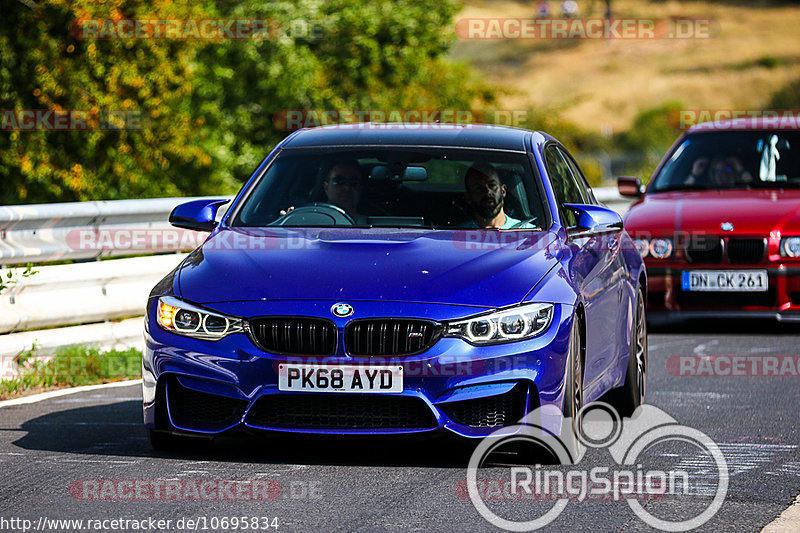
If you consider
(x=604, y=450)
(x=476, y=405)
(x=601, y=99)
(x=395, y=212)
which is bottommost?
(x=601, y=99)

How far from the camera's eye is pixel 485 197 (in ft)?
25.2

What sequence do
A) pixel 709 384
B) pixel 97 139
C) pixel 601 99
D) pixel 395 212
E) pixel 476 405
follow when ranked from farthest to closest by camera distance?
1. pixel 601 99
2. pixel 97 139
3. pixel 709 384
4. pixel 395 212
5. pixel 476 405

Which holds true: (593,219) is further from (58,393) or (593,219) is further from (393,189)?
(58,393)

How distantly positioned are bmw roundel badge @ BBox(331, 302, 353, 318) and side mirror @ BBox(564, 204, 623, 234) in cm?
155

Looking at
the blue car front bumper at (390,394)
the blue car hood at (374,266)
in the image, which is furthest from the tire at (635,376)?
the blue car front bumper at (390,394)

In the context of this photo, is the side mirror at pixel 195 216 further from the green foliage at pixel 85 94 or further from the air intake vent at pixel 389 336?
the green foliage at pixel 85 94

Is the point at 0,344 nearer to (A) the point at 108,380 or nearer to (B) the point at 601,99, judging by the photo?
(A) the point at 108,380

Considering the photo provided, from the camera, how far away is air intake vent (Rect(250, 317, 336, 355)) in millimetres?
6312

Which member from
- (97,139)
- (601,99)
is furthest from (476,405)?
(601,99)

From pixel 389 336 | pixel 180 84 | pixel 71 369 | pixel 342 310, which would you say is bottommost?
pixel 71 369

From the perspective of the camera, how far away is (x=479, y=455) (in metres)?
6.70

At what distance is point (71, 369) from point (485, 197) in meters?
3.32

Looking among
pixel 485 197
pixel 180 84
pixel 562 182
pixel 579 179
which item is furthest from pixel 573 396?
pixel 180 84

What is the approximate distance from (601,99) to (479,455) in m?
91.3
